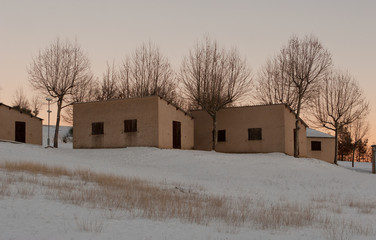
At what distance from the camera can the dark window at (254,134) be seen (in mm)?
32312

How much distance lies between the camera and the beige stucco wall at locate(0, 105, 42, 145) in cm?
3284

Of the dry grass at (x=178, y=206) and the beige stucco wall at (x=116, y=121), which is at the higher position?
the beige stucco wall at (x=116, y=121)

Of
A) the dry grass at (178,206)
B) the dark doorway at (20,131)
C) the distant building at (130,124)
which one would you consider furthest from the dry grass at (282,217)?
the dark doorway at (20,131)

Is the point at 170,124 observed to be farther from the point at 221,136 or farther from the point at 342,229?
the point at 342,229

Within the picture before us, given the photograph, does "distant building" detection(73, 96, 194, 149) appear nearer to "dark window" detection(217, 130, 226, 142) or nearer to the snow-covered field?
"dark window" detection(217, 130, 226, 142)

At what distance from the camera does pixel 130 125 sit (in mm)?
29469

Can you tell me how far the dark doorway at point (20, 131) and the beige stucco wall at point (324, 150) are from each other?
100 feet

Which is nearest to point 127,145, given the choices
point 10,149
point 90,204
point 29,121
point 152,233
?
point 10,149

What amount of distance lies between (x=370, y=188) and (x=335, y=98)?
2461 centimetres

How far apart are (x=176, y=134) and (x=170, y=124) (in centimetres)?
158

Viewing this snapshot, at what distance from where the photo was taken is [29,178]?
11.9 m

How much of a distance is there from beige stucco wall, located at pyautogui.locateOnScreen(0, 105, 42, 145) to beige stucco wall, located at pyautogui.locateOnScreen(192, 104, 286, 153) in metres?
16.0

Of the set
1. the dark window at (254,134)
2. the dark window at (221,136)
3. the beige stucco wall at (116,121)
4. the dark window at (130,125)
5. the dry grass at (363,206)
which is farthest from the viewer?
the dark window at (221,136)

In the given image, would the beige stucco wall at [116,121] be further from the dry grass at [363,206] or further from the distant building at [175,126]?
the dry grass at [363,206]
